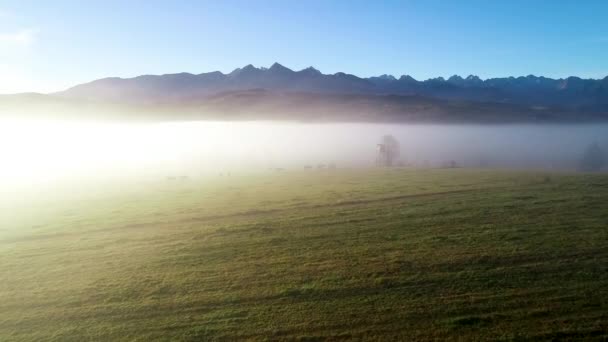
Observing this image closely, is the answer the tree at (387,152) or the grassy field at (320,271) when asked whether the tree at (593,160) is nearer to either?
the tree at (387,152)

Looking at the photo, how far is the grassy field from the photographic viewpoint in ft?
54.0

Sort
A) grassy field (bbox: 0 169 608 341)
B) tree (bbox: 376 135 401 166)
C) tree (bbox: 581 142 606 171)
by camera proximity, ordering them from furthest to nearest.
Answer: tree (bbox: 376 135 401 166)
tree (bbox: 581 142 606 171)
grassy field (bbox: 0 169 608 341)

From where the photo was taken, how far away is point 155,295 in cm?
2030

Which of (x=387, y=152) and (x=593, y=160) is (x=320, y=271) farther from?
(x=593, y=160)

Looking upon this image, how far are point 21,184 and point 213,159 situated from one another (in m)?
59.9

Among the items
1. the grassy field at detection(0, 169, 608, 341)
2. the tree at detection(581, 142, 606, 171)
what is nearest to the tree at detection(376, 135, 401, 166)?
the tree at detection(581, 142, 606, 171)

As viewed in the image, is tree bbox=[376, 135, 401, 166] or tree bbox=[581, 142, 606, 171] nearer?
tree bbox=[581, 142, 606, 171]

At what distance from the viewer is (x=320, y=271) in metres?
22.3

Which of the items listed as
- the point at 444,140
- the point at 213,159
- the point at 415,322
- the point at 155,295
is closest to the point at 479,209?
the point at 415,322

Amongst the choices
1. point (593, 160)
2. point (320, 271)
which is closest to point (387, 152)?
point (593, 160)

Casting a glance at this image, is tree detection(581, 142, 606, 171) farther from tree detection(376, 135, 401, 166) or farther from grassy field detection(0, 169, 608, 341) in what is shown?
grassy field detection(0, 169, 608, 341)

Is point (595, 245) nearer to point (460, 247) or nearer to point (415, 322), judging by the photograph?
point (460, 247)

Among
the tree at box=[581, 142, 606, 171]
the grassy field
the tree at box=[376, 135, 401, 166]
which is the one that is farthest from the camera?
the tree at box=[376, 135, 401, 166]

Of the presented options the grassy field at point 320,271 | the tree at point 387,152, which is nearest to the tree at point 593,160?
the tree at point 387,152
